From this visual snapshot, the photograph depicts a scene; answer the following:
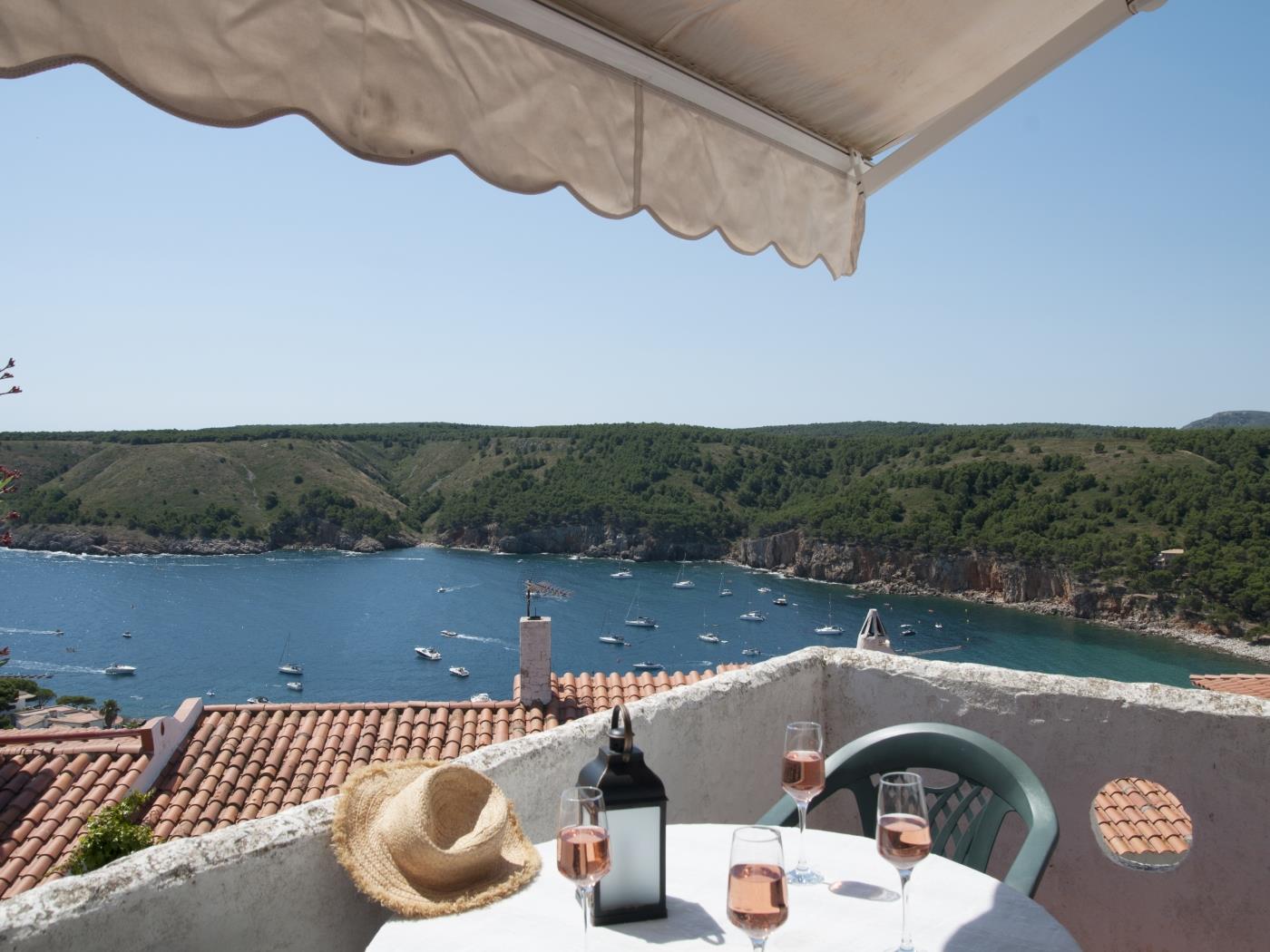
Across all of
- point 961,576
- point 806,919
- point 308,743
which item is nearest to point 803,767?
point 806,919

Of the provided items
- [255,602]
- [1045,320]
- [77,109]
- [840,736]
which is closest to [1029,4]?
[840,736]

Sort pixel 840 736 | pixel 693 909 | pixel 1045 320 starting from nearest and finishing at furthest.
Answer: pixel 693 909
pixel 840 736
pixel 1045 320

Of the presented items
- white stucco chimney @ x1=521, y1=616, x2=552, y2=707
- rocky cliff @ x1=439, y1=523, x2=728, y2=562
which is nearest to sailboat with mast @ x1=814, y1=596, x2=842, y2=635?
rocky cliff @ x1=439, y1=523, x2=728, y2=562

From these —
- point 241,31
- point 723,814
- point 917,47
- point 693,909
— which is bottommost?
point 723,814

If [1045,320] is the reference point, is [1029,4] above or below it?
below

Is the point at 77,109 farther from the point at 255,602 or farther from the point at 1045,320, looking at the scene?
the point at 255,602

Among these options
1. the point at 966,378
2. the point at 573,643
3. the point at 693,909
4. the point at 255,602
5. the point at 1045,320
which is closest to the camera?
the point at 693,909

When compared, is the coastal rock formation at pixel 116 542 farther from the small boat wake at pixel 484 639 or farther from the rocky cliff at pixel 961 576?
the rocky cliff at pixel 961 576
